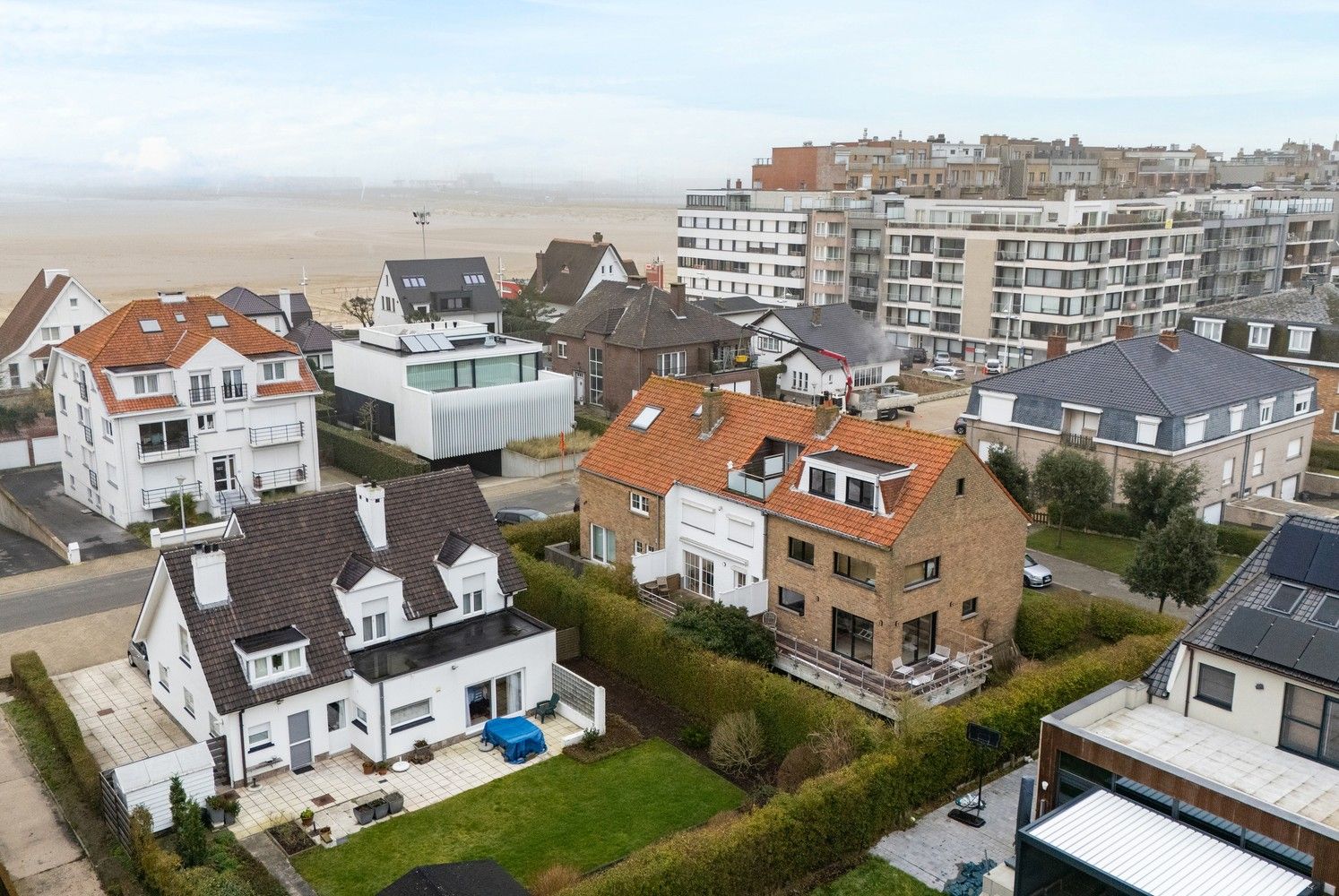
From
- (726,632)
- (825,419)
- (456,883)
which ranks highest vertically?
(825,419)

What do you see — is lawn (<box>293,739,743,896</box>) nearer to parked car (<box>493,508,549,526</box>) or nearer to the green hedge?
parked car (<box>493,508,549,526</box>)

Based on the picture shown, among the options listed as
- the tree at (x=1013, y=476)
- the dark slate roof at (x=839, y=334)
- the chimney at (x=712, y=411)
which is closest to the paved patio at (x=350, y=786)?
the chimney at (x=712, y=411)

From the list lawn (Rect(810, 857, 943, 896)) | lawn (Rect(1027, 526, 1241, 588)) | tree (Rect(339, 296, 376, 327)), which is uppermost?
tree (Rect(339, 296, 376, 327))

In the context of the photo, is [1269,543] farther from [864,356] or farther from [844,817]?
[864,356]

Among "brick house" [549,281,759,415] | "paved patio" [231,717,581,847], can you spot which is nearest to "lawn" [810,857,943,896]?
"paved patio" [231,717,581,847]

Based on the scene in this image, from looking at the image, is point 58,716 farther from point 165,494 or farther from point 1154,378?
point 1154,378

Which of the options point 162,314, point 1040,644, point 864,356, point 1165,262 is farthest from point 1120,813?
point 1165,262

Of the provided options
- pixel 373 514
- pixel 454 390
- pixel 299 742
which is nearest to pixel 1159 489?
pixel 373 514
